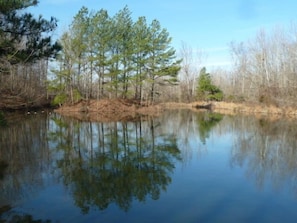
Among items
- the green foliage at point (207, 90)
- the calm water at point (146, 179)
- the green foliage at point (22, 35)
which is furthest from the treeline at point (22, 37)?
the green foliage at point (207, 90)

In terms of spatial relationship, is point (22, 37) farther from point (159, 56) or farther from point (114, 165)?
point (159, 56)

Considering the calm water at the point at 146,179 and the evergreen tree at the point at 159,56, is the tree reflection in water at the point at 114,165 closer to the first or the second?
the calm water at the point at 146,179

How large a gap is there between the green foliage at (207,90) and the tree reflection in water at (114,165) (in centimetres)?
3344

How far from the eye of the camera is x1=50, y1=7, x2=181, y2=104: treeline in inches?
1416

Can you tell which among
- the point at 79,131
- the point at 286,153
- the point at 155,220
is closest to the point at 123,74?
the point at 79,131

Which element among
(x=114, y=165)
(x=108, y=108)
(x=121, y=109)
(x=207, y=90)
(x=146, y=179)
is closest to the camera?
(x=146, y=179)

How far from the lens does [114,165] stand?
34.1 ft

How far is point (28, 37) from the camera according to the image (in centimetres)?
938

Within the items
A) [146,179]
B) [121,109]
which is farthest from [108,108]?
[146,179]

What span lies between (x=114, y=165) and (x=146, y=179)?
1868 mm

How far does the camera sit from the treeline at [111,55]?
118 ft

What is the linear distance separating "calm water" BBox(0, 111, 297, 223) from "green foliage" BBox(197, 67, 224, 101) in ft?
112

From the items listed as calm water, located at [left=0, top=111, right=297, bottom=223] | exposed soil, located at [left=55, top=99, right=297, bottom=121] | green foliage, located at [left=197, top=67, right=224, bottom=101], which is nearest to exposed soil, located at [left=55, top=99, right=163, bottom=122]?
exposed soil, located at [left=55, top=99, right=297, bottom=121]

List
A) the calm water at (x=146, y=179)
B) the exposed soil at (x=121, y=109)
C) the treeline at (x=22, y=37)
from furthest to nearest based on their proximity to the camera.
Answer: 1. the exposed soil at (x=121, y=109)
2. the treeline at (x=22, y=37)
3. the calm water at (x=146, y=179)
